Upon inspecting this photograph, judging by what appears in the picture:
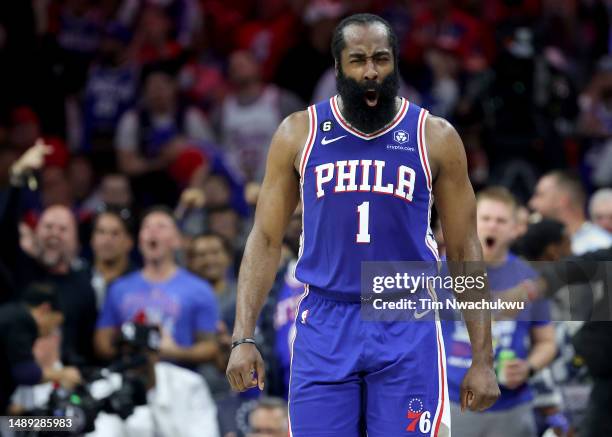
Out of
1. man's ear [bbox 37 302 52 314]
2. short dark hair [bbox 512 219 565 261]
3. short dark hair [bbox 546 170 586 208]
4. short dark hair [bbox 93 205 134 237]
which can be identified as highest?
short dark hair [bbox 546 170 586 208]

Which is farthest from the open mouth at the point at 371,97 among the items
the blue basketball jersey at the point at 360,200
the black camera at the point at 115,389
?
the black camera at the point at 115,389

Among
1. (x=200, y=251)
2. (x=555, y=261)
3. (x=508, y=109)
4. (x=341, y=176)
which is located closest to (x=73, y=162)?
(x=200, y=251)

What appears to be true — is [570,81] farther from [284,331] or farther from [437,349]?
[437,349]

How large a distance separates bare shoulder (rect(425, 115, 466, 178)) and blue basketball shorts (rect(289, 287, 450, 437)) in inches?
25.1

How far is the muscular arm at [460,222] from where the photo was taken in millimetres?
5195

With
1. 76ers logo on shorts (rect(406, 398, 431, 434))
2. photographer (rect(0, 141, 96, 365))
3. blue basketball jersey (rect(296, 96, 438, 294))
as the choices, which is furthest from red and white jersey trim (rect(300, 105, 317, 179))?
photographer (rect(0, 141, 96, 365))

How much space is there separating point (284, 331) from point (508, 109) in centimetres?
367

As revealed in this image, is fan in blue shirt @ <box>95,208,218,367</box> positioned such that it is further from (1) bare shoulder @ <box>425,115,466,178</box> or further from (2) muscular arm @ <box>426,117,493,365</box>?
(1) bare shoulder @ <box>425,115,466,178</box>

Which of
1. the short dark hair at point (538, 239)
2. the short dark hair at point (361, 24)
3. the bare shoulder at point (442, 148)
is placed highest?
the short dark hair at point (361, 24)

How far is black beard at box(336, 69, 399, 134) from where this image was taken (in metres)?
5.17

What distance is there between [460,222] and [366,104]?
61 centimetres

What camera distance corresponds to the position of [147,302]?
9031 mm

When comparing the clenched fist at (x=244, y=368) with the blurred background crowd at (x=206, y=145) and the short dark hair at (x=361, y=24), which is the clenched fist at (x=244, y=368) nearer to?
the short dark hair at (x=361, y=24)

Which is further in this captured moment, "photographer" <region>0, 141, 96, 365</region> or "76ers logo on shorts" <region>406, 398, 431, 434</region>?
"photographer" <region>0, 141, 96, 365</region>
